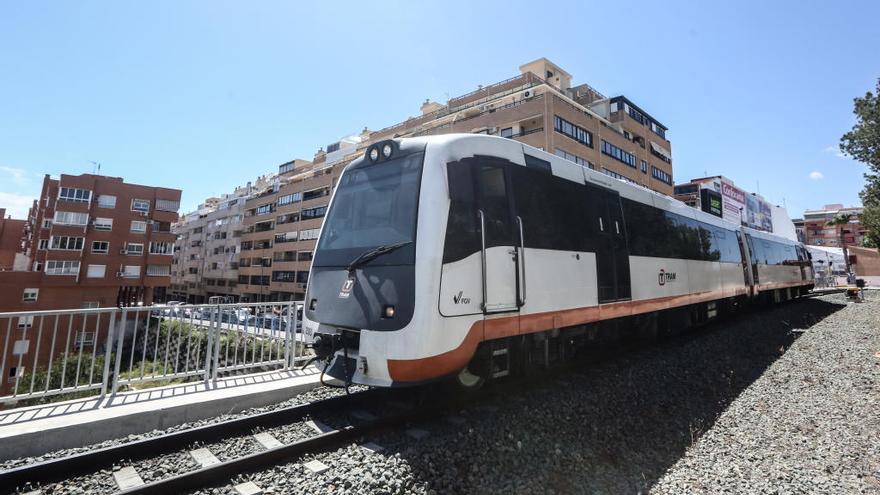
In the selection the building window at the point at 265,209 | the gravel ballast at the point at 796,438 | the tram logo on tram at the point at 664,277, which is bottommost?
the gravel ballast at the point at 796,438

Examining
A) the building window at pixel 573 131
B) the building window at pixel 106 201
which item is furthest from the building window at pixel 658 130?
the building window at pixel 106 201

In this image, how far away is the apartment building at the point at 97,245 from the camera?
3941cm

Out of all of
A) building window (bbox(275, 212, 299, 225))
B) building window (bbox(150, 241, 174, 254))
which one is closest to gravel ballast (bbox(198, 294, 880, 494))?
building window (bbox(150, 241, 174, 254))

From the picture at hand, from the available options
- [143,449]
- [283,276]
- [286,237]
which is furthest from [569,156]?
[286,237]

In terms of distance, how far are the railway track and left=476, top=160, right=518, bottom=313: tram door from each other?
61.6 inches

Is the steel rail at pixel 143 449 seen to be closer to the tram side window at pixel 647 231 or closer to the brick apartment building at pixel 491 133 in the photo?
the tram side window at pixel 647 231

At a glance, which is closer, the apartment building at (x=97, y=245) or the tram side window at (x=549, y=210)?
the tram side window at (x=549, y=210)

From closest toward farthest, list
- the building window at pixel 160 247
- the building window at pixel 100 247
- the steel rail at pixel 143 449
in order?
1. the steel rail at pixel 143 449
2. the building window at pixel 100 247
3. the building window at pixel 160 247

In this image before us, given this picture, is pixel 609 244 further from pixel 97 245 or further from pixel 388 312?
pixel 97 245

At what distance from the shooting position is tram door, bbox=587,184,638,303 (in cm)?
658

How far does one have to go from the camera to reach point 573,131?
35.3 m

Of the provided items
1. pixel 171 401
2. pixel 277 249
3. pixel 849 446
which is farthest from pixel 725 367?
pixel 277 249

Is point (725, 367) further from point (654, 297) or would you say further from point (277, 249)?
point (277, 249)

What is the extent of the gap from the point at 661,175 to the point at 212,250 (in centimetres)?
7423
